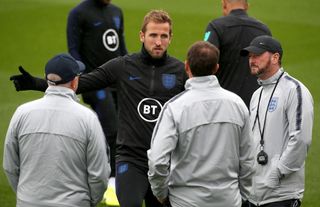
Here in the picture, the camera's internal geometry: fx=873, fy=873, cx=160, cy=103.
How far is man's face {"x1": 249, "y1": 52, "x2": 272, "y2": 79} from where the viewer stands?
7285 mm

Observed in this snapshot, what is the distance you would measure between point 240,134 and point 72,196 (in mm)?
1283

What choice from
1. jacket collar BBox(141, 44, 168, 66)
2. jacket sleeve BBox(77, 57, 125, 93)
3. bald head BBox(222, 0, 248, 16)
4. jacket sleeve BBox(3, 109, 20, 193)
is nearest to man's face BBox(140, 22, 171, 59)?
jacket collar BBox(141, 44, 168, 66)

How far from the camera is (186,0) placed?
23703 millimetres

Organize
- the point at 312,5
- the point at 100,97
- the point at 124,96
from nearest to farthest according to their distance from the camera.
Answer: the point at 124,96 < the point at 100,97 < the point at 312,5

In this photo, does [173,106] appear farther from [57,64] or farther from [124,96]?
[124,96]

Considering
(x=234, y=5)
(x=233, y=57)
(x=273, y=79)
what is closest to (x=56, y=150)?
(x=273, y=79)

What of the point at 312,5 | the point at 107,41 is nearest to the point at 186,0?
the point at 312,5

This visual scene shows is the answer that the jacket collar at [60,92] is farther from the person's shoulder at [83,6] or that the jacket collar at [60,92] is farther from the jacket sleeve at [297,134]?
the person's shoulder at [83,6]

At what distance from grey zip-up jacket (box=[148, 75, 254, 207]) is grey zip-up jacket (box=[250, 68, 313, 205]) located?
781mm

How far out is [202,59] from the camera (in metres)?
6.19

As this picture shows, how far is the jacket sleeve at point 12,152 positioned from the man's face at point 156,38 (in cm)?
163

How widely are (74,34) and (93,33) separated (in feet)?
0.96

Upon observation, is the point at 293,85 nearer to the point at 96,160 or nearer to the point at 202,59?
the point at 202,59

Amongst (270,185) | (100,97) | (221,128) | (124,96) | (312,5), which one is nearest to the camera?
(221,128)
